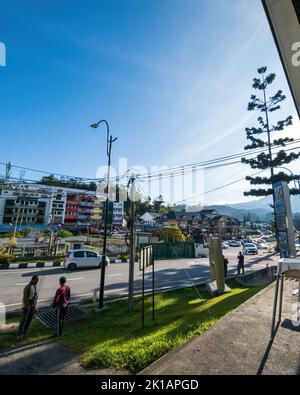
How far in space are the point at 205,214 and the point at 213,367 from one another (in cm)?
8424

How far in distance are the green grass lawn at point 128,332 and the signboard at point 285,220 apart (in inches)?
209

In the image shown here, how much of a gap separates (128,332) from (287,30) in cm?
759

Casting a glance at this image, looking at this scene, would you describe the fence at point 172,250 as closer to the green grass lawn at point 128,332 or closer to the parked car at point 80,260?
the parked car at point 80,260

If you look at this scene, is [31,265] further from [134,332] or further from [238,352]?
[238,352]

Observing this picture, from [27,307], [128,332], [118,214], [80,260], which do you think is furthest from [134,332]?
[118,214]

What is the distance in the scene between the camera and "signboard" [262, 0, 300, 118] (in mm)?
2738

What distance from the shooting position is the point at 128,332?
6848 millimetres

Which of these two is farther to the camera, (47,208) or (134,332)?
(47,208)

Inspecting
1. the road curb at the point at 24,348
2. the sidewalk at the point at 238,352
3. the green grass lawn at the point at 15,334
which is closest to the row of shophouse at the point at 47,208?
the green grass lawn at the point at 15,334

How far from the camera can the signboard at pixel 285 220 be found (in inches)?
499

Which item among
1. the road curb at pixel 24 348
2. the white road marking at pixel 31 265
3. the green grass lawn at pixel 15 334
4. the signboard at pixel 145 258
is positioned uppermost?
the signboard at pixel 145 258

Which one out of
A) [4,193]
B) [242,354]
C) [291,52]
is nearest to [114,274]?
[242,354]

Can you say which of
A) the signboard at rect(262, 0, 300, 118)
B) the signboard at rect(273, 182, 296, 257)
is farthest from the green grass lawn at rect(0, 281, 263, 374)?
the signboard at rect(273, 182, 296, 257)

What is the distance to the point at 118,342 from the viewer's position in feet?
18.5
